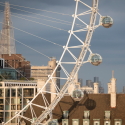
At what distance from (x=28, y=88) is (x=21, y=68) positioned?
32.1m

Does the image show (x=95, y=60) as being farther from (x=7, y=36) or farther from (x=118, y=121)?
(x=7, y=36)

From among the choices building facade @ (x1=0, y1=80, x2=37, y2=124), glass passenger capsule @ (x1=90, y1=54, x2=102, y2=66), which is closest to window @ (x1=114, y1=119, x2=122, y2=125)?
glass passenger capsule @ (x1=90, y1=54, x2=102, y2=66)

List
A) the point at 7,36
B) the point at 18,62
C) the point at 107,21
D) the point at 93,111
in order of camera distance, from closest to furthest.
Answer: the point at 107,21, the point at 93,111, the point at 18,62, the point at 7,36

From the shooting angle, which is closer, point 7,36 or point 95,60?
point 95,60

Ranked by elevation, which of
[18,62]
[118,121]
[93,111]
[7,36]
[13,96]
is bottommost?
[118,121]

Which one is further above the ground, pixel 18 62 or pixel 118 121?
pixel 18 62

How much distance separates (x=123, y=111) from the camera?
2248 inches

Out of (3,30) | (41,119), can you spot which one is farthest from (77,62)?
(3,30)

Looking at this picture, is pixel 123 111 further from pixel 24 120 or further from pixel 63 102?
pixel 24 120

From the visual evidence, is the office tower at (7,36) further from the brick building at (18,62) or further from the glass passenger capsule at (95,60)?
the glass passenger capsule at (95,60)

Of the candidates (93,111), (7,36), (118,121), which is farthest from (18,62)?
(118,121)

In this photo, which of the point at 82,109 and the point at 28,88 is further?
the point at 28,88

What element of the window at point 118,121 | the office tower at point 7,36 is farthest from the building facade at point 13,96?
the office tower at point 7,36

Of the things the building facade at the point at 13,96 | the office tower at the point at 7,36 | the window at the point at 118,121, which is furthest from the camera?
the office tower at the point at 7,36
